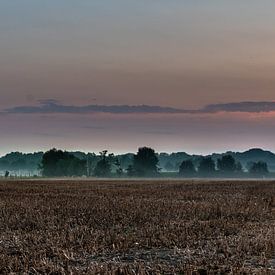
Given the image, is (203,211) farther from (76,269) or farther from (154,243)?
(76,269)

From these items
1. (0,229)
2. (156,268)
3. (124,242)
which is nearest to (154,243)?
(124,242)

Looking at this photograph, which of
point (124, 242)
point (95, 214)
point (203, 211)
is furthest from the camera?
point (203, 211)

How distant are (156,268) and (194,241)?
5.68 m

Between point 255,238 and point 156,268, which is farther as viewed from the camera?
point 255,238

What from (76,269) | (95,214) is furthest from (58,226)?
(76,269)

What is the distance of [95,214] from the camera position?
29.3 meters

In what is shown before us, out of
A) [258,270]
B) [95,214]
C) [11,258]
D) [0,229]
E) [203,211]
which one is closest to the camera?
[258,270]

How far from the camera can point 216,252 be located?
1655 cm

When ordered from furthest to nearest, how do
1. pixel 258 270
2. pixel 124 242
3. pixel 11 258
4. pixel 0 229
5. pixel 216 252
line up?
pixel 0 229
pixel 124 242
pixel 216 252
pixel 11 258
pixel 258 270

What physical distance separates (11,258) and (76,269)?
7.73 feet

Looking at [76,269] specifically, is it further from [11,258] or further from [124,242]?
[124,242]

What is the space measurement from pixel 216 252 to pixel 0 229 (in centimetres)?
1022

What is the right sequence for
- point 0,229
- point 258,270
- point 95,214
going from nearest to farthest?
point 258,270, point 0,229, point 95,214

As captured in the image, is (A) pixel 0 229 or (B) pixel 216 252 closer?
(B) pixel 216 252
